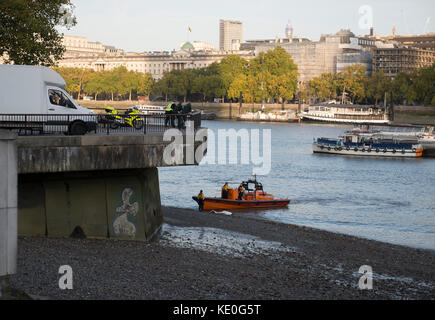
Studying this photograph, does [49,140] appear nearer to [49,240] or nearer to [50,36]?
[49,240]

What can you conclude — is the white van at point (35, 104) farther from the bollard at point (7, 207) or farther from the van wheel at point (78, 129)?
the bollard at point (7, 207)

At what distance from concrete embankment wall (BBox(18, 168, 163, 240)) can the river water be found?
45.8 ft

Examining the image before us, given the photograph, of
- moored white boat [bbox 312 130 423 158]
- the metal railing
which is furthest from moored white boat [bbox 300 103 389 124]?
the metal railing

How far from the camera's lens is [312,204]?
41.5 m

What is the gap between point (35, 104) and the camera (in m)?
21.1

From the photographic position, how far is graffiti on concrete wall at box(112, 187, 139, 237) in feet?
69.0

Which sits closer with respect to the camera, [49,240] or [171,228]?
[49,240]

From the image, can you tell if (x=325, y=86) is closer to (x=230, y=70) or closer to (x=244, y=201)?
(x=230, y=70)

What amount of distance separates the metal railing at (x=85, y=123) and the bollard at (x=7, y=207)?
600cm

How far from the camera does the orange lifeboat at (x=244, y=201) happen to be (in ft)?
118

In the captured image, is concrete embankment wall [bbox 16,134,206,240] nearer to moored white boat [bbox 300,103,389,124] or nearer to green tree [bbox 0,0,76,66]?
green tree [bbox 0,0,76,66]
